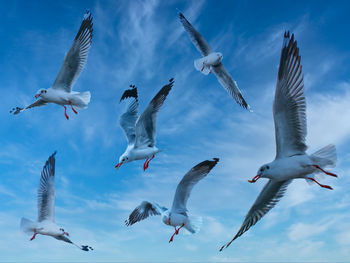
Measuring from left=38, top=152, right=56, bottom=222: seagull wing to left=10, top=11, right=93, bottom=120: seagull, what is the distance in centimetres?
163

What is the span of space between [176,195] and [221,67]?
461cm

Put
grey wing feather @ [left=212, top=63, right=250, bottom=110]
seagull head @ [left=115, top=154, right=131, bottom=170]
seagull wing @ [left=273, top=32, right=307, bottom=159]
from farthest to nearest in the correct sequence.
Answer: grey wing feather @ [left=212, top=63, right=250, bottom=110], seagull head @ [left=115, top=154, right=131, bottom=170], seagull wing @ [left=273, top=32, right=307, bottom=159]

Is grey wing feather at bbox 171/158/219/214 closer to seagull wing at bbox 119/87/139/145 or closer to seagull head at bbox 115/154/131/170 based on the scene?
seagull head at bbox 115/154/131/170

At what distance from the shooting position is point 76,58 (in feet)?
26.9

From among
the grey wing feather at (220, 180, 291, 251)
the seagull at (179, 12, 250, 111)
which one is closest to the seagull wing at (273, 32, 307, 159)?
the grey wing feather at (220, 180, 291, 251)

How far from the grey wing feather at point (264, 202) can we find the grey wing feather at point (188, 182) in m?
1.23

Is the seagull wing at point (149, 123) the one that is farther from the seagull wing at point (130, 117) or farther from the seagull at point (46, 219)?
the seagull at point (46, 219)

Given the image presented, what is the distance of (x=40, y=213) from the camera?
8.36 m

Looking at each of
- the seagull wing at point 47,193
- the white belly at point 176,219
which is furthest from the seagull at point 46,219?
the white belly at point 176,219

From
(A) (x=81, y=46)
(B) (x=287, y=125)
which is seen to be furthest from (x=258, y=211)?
(A) (x=81, y=46)

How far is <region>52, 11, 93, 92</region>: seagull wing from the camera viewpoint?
8.13 m

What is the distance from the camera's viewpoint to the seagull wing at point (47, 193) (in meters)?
8.34

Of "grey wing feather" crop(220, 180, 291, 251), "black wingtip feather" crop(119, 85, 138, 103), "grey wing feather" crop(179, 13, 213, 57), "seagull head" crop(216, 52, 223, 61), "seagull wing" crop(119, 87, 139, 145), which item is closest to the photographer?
"grey wing feather" crop(220, 180, 291, 251)

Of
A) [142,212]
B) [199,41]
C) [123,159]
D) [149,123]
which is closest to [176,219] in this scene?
[142,212]
